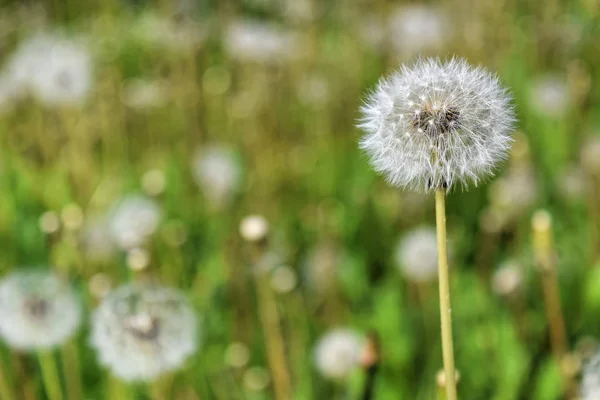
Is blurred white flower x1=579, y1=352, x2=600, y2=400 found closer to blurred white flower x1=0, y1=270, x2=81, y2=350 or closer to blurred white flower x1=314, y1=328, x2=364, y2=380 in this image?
blurred white flower x1=314, y1=328, x2=364, y2=380

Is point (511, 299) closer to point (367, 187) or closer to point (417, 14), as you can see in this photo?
point (367, 187)

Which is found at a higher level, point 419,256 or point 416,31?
point 416,31

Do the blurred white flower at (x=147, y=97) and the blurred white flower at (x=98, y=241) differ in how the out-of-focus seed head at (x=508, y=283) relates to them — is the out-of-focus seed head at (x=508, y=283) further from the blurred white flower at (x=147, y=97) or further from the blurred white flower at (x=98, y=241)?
the blurred white flower at (x=147, y=97)

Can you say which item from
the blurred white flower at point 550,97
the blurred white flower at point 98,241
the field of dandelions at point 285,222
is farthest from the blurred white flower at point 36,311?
the blurred white flower at point 550,97

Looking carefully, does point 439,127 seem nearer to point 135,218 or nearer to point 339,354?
point 339,354

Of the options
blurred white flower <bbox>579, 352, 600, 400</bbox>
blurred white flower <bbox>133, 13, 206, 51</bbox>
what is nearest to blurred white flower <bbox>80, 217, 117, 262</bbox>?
blurred white flower <bbox>133, 13, 206, 51</bbox>

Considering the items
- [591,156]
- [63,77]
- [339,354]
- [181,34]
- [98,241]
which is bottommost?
[339,354]

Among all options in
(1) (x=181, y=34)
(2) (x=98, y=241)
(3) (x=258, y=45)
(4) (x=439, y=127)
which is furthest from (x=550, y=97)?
(4) (x=439, y=127)
